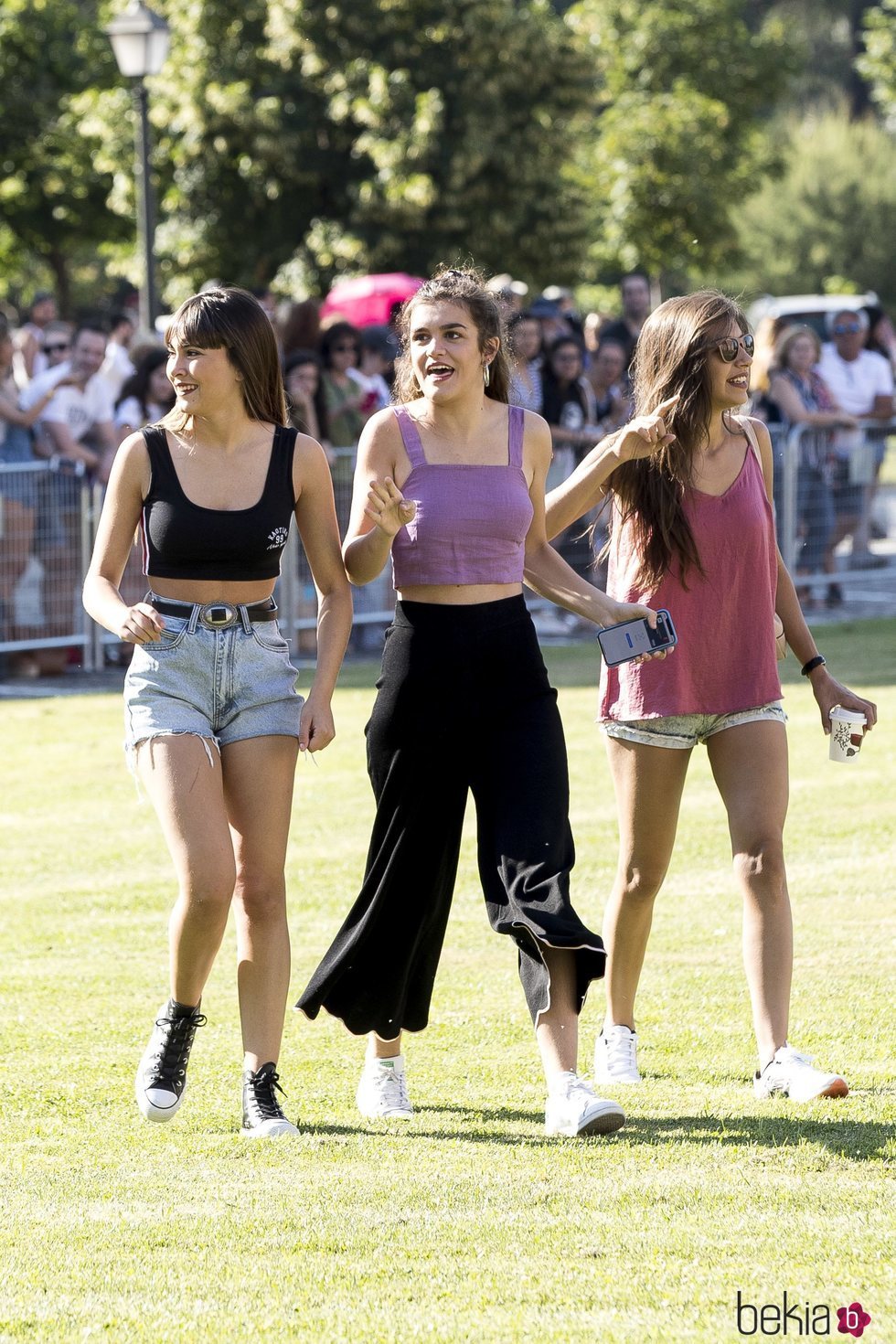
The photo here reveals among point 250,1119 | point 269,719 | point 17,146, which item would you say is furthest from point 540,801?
point 17,146

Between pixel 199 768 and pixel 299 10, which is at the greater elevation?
pixel 299 10

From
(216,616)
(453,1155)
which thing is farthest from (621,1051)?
(216,616)

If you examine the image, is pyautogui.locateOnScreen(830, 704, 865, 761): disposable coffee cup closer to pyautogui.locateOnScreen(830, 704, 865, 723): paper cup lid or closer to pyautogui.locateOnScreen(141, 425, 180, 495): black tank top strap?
pyautogui.locateOnScreen(830, 704, 865, 723): paper cup lid

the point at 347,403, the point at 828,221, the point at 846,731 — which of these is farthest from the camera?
the point at 828,221

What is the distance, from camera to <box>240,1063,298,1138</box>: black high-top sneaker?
4746mm

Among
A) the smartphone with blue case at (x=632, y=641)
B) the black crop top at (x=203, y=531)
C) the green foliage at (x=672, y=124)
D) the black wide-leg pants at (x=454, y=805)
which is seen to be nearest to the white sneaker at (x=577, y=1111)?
the black wide-leg pants at (x=454, y=805)

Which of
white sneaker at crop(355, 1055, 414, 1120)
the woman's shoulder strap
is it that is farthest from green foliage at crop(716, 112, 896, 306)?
white sneaker at crop(355, 1055, 414, 1120)

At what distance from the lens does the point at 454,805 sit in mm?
4902

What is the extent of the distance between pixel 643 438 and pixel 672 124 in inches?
1055

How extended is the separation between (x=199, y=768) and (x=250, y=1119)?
87 cm

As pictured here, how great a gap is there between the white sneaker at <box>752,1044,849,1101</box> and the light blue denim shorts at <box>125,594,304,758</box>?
4.86ft

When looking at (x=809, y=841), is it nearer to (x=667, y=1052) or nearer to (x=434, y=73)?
(x=667, y=1052)

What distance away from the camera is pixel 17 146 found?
30.1 m

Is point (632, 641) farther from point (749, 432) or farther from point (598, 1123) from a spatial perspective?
point (598, 1123)
